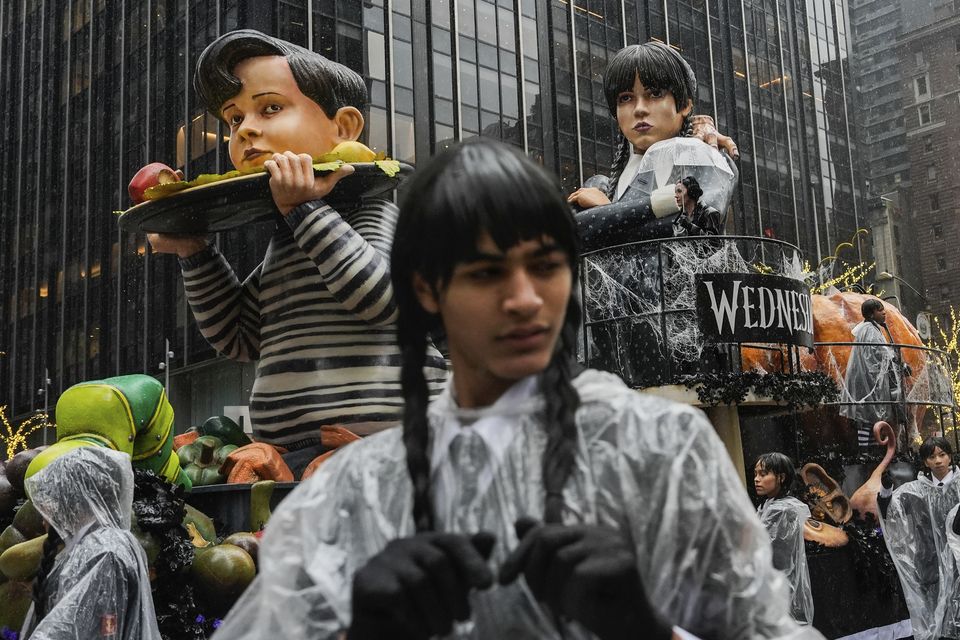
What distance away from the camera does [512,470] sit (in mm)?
1681

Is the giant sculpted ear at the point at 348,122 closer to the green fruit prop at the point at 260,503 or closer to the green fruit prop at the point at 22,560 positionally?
the green fruit prop at the point at 260,503

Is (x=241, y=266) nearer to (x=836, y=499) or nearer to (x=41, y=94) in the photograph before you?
(x=836, y=499)

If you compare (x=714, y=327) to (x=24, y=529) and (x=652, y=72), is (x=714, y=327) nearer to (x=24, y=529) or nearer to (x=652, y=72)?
(x=652, y=72)

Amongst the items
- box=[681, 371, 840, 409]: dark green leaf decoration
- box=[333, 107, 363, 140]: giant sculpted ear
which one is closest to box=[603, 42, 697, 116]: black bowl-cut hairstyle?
box=[333, 107, 363, 140]: giant sculpted ear

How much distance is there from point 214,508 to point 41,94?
3825 centimetres

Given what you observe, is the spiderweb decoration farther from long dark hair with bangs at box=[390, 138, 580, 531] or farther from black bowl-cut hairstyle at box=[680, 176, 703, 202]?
long dark hair with bangs at box=[390, 138, 580, 531]

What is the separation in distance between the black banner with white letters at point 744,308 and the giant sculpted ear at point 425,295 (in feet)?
11.9

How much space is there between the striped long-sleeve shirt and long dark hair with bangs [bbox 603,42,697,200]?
6.20ft

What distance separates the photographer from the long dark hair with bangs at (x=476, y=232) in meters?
1.61

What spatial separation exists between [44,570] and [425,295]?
130 inches

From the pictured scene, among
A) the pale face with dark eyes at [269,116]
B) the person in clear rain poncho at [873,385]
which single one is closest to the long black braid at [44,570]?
the pale face with dark eyes at [269,116]

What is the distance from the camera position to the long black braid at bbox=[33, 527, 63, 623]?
4168mm

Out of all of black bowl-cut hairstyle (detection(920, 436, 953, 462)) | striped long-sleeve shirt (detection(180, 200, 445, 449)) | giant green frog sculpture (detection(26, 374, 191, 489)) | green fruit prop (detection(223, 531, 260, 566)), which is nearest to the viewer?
striped long-sleeve shirt (detection(180, 200, 445, 449))

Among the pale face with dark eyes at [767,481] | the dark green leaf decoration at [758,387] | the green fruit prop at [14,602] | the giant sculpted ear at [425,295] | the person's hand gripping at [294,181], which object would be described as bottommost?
the green fruit prop at [14,602]
